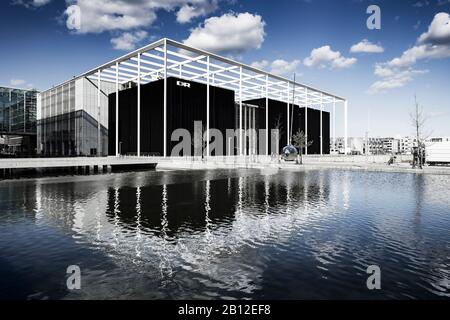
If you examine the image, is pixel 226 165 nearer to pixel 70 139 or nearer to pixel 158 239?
pixel 158 239

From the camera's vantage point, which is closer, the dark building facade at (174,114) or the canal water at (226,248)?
the canal water at (226,248)

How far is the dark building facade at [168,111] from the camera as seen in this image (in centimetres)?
4041

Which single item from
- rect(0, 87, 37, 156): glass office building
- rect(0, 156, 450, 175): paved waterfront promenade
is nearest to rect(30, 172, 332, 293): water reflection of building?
rect(0, 156, 450, 175): paved waterfront promenade

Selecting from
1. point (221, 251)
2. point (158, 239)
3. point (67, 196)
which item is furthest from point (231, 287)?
point (67, 196)

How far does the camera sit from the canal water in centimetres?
504

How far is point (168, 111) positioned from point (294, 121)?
3682cm

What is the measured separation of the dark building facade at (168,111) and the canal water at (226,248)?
28457 mm

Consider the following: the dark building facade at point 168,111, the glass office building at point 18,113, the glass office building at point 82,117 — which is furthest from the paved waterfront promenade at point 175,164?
the glass office building at point 18,113

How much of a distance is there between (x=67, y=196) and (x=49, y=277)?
10.4m

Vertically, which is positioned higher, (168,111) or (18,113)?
(18,113)

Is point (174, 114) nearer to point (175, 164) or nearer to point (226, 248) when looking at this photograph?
point (175, 164)

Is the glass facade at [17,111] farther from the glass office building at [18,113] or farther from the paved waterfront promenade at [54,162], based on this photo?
the paved waterfront promenade at [54,162]

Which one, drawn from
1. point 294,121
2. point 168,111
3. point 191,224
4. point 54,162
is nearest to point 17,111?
point 168,111

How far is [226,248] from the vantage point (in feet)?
23.1
